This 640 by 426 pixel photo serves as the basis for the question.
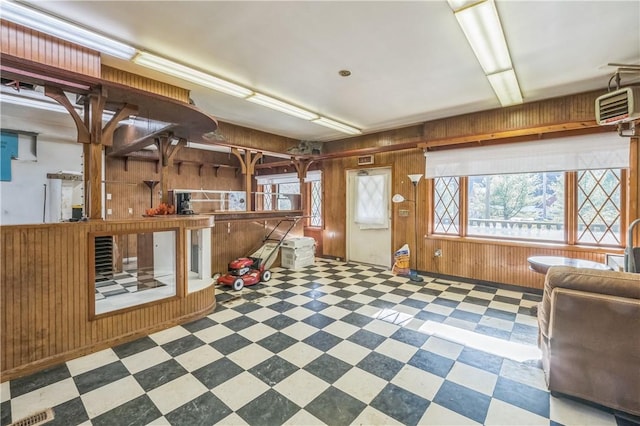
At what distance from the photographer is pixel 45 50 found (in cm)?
252

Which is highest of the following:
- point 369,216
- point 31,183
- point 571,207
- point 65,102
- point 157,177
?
point 65,102

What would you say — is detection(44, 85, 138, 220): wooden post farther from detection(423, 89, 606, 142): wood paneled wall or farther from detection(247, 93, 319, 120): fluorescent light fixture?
detection(423, 89, 606, 142): wood paneled wall

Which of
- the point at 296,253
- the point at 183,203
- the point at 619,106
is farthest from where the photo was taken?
A: the point at 296,253

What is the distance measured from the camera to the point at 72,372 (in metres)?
2.28

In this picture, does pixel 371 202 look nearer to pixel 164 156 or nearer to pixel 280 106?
pixel 280 106

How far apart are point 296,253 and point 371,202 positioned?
1995mm

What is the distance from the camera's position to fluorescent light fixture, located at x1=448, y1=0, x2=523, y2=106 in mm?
2125

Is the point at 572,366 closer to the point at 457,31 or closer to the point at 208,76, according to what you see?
the point at 457,31

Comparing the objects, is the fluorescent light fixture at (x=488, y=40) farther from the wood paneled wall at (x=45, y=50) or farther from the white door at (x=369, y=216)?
the wood paneled wall at (x=45, y=50)

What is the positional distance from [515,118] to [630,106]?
6.08ft

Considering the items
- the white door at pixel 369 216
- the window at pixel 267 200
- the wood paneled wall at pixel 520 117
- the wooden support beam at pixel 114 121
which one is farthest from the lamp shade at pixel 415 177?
the window at pixel 267 200

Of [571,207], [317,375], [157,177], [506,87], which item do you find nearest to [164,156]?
[157,177]

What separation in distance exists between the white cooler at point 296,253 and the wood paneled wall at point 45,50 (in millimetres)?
4060

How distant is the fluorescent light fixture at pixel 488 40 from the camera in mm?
2125
